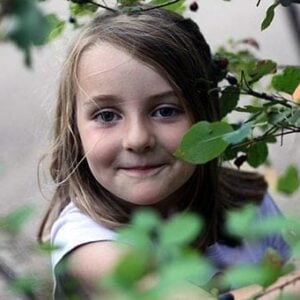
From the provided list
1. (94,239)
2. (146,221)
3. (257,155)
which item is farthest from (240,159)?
(146,221)

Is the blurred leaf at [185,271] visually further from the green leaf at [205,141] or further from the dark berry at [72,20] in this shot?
the dark berry at [72,20]

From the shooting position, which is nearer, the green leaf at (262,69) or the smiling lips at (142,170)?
the green leaf at (262,69)

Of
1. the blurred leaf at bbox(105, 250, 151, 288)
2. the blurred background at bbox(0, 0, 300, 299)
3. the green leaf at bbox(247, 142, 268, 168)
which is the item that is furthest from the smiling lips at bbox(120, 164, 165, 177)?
the blurred background at bbox(0, 0, 300, 299)

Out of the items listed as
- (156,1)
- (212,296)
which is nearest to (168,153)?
(156,1)

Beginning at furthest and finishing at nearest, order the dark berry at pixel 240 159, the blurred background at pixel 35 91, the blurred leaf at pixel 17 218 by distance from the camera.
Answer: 1. the blurred background at pixel 35 91
2. the dark berry at pixel 240 159
3. the blurred leaf at pixel 17 218

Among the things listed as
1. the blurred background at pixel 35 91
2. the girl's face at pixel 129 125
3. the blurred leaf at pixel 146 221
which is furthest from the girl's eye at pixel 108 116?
the blurred background at pixel 35 91

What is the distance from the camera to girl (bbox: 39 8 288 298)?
5.39ft

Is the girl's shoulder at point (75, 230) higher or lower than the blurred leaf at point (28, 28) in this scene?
lower

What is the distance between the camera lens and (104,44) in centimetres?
175

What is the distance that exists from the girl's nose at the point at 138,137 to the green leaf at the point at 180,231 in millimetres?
1039

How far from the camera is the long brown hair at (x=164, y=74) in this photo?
5.65 ft

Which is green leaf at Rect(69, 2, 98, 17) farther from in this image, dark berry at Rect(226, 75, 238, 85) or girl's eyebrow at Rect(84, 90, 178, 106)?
dark berry at Rect(226, 75, 238, 85)

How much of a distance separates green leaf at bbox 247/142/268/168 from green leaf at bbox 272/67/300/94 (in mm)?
162

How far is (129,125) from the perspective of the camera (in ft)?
5.35
